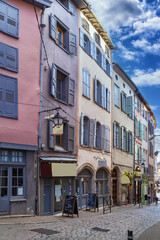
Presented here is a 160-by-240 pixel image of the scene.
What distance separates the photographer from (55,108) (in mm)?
14648

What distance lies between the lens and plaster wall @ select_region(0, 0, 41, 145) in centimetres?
1390

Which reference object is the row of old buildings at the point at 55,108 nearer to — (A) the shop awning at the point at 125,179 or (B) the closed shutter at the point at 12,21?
(B) the closed shutter at the point at 12,21

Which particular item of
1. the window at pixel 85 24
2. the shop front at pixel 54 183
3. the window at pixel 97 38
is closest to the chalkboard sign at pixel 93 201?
the shop front at pixel 54 183

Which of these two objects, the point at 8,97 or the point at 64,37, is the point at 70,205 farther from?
the point at 64,37

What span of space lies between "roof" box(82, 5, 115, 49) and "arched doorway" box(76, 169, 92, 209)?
10.4 metres

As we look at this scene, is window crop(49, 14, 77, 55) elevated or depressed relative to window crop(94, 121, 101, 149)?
elevated

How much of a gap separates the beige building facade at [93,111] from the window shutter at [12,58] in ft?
20.3

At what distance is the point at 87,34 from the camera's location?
21469 mm

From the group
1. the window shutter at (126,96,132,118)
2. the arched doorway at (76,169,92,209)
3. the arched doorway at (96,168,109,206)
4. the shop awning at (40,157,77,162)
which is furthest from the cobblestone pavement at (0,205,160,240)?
the window shutter at (126,96,132,118)

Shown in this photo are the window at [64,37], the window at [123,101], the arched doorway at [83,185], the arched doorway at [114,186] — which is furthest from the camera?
the window at [123,101]

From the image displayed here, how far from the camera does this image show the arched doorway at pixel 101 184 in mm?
22797

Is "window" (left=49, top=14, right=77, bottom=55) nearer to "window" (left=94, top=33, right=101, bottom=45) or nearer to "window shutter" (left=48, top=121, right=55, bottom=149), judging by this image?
"window shutter" (left=48, top=121, right=55, bottom=149)

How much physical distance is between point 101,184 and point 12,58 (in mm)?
12843

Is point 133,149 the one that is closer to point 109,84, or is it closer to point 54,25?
point 109,84
